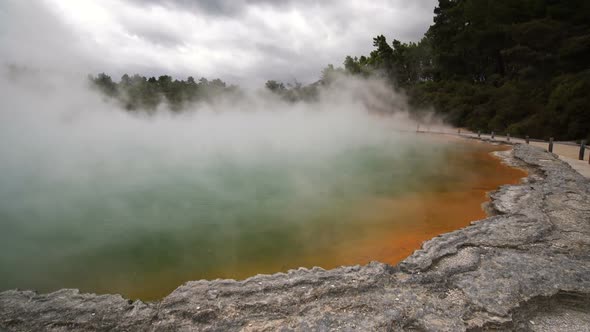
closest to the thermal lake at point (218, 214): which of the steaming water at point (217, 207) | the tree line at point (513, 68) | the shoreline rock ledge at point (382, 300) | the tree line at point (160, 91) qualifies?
the steaming water at point (217, 207)

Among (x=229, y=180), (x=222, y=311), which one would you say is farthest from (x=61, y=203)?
(x=222, y=311)

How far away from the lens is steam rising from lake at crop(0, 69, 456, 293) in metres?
3.47

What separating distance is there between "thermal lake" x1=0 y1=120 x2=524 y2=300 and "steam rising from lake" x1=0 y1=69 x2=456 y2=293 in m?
0.02

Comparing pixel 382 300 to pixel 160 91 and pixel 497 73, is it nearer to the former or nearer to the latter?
pixel 497 73

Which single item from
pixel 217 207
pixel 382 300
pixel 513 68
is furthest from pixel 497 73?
pixel 382 300

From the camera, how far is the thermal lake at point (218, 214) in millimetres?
3314

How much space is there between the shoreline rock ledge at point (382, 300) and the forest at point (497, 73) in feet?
33.5

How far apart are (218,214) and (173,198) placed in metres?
1.42

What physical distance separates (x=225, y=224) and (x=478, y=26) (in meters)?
20.3

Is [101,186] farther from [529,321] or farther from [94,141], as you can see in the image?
[94,141]

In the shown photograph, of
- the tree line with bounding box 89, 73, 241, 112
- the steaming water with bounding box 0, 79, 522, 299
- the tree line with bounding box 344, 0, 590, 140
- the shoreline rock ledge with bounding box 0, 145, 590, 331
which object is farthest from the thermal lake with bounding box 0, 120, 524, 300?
the tree line with bounding box 89, 73, 241, 112

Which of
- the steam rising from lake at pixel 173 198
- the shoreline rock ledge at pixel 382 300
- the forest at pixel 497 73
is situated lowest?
the steam rising from lake at pixel 173 198

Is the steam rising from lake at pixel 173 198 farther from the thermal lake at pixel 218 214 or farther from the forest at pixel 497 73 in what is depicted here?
the forest at pixel 497 73

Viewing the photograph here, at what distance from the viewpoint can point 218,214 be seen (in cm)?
497
